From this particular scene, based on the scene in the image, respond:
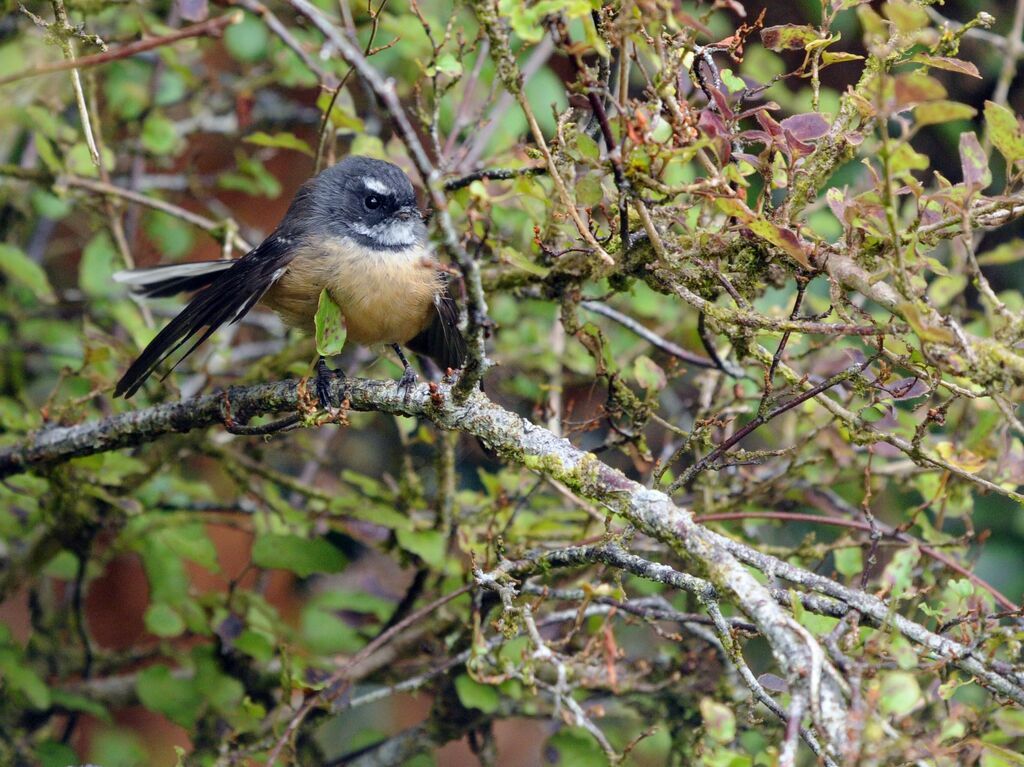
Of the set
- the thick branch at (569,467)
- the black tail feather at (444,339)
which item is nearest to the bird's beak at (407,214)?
the black tail feather at (444,339)

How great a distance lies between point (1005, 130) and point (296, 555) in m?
2.41

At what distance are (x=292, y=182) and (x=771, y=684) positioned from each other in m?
4.85

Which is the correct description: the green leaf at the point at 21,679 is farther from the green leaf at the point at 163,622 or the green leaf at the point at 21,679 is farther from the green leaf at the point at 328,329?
the green leaf at the point at 328,329

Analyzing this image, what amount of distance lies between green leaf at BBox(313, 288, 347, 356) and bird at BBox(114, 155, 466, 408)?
486 mm

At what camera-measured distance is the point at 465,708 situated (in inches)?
136

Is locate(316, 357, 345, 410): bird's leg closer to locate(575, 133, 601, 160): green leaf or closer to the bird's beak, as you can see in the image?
the bird's beak

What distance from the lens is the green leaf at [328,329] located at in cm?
256

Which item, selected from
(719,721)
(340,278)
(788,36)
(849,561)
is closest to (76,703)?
(340,278)

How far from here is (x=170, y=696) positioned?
3408mm

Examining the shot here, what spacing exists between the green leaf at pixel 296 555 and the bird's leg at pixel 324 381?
533 mm

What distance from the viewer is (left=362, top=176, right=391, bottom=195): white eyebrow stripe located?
12.5ft

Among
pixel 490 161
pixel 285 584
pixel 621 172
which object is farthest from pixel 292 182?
pixel 621 172

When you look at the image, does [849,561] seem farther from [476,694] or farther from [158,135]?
[158,135]

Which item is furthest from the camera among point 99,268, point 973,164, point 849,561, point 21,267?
point 99,268
